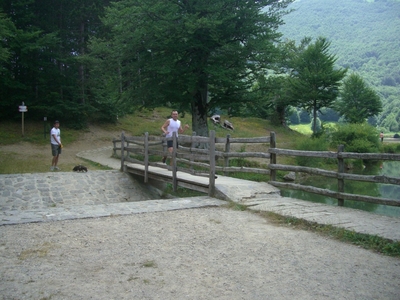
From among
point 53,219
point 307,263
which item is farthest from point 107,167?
point 307,263

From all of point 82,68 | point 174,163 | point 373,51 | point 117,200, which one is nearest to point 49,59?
point 82,68

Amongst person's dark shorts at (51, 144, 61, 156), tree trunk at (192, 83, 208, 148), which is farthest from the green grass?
tree trunk at (192, 83, 208, 148)

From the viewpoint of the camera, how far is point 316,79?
3800cm

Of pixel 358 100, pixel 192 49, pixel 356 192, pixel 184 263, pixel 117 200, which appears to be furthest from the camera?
pixel 358 100

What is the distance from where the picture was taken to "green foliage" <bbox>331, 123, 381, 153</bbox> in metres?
26.9

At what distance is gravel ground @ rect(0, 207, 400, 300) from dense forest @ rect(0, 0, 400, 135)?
12.7 m

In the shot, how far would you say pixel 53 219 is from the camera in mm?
6895

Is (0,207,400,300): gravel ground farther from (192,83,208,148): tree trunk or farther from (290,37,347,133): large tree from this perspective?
(290,37,347,133): large tree

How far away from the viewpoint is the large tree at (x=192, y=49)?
18.1 m

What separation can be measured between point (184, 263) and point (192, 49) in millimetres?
16759

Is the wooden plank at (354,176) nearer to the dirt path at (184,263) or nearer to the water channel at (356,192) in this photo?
the dirt path at (184,263)

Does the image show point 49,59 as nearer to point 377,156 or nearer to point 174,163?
point 174,163

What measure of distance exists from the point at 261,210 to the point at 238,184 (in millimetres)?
2077

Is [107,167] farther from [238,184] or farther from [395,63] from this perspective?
[395,63]
